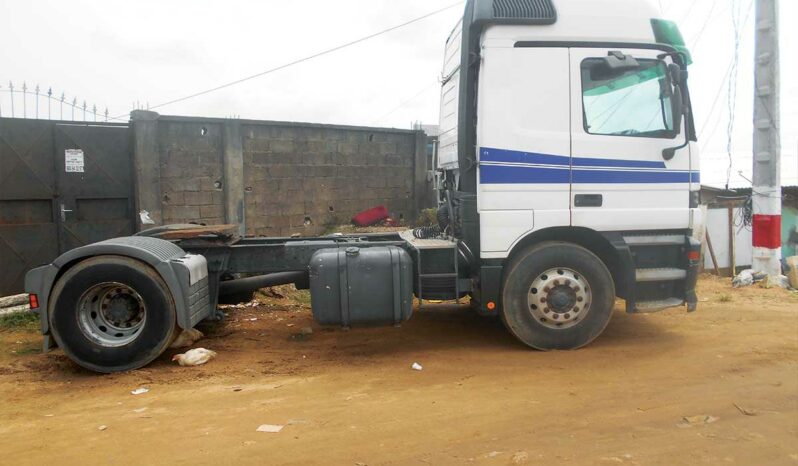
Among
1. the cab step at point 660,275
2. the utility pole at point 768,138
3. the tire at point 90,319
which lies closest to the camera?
the tire at point 90,319

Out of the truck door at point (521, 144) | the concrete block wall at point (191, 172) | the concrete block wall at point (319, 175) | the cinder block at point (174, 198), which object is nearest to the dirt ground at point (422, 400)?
the truck door at point (521, 144)

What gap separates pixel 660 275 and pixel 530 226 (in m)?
1.38

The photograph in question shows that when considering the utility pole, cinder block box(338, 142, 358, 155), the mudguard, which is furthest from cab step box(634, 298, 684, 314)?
cinder block box(338, 142, 358, 155)

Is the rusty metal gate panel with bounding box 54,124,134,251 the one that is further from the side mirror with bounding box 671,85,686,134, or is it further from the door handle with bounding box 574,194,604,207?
the side mirror with bounding box 671,85,686,134

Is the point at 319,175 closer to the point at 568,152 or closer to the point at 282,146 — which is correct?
the point at 282,146

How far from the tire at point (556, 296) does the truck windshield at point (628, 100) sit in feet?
3.94

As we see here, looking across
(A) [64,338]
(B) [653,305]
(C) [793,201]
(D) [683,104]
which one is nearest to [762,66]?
(C) [793,201]

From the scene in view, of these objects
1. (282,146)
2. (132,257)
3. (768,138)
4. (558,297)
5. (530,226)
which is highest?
(282,146)

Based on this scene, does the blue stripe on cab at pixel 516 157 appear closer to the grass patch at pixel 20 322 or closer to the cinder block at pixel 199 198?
the grass patch at pixel 20 322

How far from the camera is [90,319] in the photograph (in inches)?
216

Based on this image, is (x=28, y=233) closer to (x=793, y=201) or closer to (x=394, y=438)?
(x=394, y=438)

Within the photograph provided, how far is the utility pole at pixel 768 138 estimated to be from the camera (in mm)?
10109

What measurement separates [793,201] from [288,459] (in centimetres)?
1388

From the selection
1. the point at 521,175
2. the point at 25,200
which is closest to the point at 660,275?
the point at 521,175
